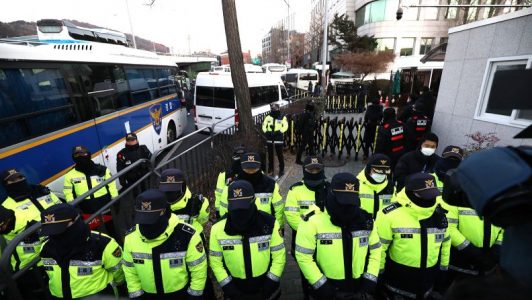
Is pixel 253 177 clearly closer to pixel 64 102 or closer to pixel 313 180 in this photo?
pixel 313 180

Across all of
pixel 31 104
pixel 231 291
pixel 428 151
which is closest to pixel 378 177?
pixel 428 151

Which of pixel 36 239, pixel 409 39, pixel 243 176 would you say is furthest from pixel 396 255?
pixel 409 39

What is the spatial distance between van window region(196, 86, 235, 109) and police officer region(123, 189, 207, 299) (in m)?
7.34

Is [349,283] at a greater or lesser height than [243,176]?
lesser

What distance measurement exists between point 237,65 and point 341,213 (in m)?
5.44

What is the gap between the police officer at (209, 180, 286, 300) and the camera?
236 centimetres

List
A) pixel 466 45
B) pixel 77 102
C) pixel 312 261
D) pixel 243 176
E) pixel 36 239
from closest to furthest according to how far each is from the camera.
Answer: pixel 312 261 < pixel 36 239 < pixel 243 176 < pixel 77 102 < pixel 466 45

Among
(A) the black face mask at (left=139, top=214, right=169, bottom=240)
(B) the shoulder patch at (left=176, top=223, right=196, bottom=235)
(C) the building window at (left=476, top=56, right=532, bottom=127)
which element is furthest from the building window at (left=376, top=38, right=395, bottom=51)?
(A) the black face mask at (left=139, top=214, right=169, bottom=240)

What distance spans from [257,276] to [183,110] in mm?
10986

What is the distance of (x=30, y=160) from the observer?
13.9 feet

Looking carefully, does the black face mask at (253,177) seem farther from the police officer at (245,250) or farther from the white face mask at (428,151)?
the white face mask at (428,151)

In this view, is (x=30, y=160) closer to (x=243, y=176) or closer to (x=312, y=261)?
(x=243, y=176)

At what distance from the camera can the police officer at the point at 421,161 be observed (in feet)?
13.9

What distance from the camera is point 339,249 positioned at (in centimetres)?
232
